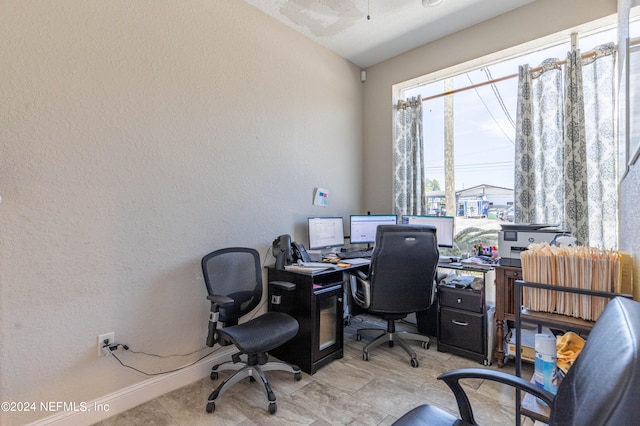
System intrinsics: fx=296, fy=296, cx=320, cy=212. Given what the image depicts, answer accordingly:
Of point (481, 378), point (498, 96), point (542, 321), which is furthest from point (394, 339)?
point (498, 96)

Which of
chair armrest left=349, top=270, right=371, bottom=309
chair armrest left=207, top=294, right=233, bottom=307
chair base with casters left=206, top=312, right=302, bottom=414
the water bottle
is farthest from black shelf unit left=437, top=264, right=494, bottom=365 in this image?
chair armrest left=207, top=294, right=233, bottom=307

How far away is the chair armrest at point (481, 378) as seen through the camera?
93 cm

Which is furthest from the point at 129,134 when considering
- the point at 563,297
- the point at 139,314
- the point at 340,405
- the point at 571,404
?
the point at 563,297

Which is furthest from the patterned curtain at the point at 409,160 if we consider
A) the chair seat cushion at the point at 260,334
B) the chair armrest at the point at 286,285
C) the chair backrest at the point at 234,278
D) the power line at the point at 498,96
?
the chair seat cushion at the point at 260,334

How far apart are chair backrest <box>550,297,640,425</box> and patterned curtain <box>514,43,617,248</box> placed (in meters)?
1.99

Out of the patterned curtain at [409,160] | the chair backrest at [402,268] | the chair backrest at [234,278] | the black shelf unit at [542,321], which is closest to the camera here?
the black shelf unit at [542,321]

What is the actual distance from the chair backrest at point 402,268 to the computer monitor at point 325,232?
74 centimetres

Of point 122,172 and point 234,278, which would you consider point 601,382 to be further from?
point 122,172

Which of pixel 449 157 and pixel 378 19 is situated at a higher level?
pixel 378 19

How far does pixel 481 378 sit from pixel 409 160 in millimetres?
2796

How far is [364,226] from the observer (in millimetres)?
→ 3244

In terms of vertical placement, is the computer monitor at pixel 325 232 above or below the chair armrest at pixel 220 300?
above

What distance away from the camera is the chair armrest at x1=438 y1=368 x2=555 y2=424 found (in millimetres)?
935

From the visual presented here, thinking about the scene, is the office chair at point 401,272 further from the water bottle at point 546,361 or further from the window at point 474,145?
the water bottle at point 546,361
